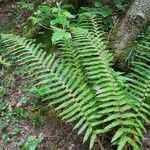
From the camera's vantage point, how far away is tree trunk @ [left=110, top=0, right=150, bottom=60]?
4836 mm

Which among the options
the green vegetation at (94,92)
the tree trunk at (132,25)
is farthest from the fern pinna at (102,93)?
the tree trunk at (132,25)

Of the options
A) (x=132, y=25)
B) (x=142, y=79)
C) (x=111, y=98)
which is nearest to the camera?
(x=111, y=98)

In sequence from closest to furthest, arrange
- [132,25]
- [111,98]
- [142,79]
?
[111,98] < [142,79] < [132,25]

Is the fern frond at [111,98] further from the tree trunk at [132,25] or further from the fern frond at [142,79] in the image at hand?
the tree trunk at [132,25]

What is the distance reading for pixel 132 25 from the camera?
192 inches

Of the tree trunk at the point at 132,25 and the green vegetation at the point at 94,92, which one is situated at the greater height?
the tree trunk at the point at 132,25

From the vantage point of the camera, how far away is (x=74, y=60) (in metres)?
4.75

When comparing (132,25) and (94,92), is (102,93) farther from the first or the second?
(132,25)

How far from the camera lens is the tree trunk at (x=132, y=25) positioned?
15.9 ft

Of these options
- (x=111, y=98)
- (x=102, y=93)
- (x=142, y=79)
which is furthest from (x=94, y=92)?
(x=142, y=79)

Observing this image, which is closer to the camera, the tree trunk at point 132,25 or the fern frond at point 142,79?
the fern frond at point 142,79

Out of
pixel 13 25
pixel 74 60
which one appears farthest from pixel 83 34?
pixel 13 25

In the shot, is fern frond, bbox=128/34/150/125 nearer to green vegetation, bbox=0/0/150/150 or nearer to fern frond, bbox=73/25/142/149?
green vegetation, bbox=0/0/150/150

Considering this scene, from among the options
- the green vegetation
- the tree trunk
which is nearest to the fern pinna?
the green vegetation
